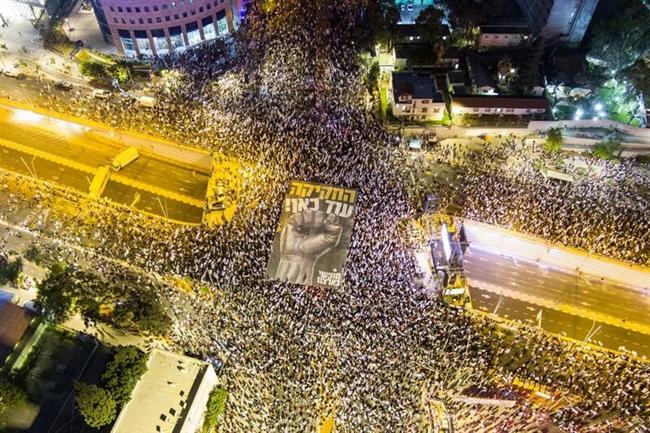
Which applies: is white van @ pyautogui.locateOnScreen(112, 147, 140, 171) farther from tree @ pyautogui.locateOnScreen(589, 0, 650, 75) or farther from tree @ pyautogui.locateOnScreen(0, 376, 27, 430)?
tree @ pyautogui.locateOnScreen(589, 0, 650, 75)

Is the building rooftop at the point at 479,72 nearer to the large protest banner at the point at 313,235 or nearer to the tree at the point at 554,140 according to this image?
the tree at the point at 554,140

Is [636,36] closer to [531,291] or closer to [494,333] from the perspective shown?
[531,291]

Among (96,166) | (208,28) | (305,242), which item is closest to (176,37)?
(208,28)

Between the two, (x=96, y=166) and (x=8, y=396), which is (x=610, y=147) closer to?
(x=96, y=166)

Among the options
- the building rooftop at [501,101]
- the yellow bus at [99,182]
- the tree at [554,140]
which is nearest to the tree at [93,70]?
the yellow bus at [99,182]

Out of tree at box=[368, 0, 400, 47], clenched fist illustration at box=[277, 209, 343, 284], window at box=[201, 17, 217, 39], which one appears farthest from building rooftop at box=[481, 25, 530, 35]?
window at box=[201, 17, 217, 39]
